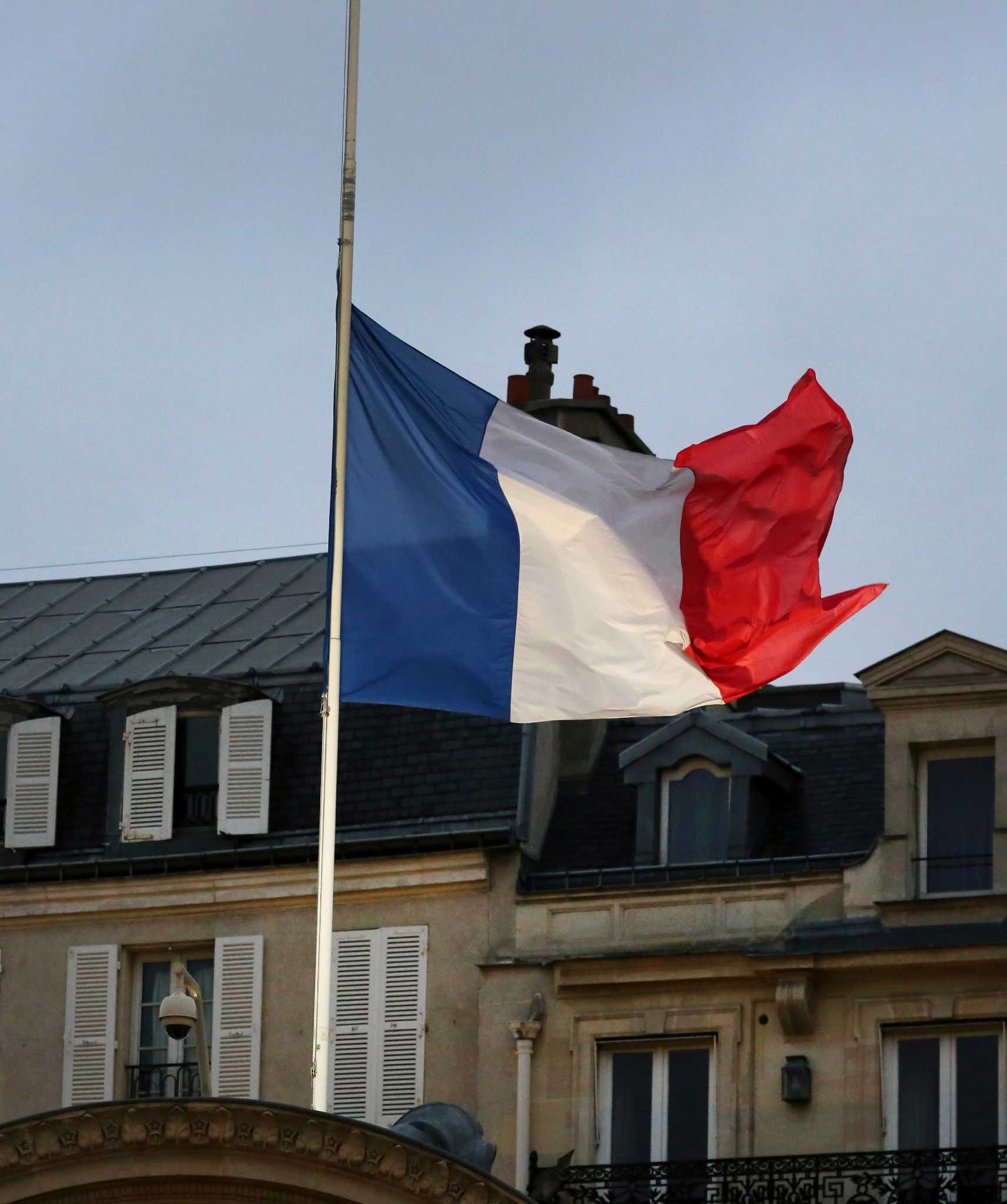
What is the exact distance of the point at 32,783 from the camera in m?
35.8

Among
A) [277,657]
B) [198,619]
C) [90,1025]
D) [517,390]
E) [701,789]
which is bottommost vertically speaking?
[90,1025]

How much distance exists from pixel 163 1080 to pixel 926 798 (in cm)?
752

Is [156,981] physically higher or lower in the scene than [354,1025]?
higher

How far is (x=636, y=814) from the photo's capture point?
34.0 meters

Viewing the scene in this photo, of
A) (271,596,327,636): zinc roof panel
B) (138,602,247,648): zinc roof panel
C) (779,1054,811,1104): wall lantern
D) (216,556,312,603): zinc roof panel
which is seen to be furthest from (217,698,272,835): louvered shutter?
(779,1054,811,1104): wall lantern

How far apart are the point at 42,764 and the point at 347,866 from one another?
3.67 m

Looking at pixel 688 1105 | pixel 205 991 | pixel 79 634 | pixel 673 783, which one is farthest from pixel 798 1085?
pixel 79 634

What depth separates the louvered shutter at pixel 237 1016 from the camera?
111 ft

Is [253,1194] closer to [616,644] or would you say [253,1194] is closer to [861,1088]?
[616,644]

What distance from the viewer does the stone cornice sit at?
110 ft

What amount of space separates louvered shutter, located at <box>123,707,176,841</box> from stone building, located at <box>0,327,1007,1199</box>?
0.03m

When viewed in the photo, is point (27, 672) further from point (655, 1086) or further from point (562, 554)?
point (562, 554)

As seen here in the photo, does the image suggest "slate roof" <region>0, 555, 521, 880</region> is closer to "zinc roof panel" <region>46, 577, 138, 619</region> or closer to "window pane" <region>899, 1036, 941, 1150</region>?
"zinc roof panel" <region>46, 577, 138, 619</region>

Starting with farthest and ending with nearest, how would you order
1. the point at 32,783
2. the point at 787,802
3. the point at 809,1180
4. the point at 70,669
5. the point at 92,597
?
the point at 92,597 < the point at 70,669 < the point at 32,783 < the point at 787,802 < the point at 809,1180
